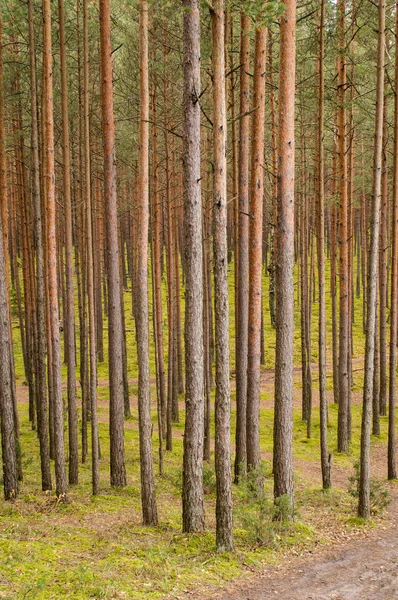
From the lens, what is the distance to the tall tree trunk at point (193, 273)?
8.94 metres

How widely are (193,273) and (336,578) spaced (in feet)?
16.6

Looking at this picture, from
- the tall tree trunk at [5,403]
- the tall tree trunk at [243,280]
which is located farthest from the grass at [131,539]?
the tall tree trunk at [243,280]

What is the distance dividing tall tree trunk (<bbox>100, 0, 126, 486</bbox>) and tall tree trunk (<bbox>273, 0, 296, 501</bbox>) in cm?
409

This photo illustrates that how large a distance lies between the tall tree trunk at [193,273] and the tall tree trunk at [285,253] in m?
1.77

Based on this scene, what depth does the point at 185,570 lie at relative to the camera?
8484mm

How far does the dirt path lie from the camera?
26.7 ft

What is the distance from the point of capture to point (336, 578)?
8.82 meters

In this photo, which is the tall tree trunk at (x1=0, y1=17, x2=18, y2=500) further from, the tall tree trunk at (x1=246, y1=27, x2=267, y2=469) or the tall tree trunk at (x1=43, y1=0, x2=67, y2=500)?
the tall tree trunk at (x1=246, y1=27, x2=267, y2=469)

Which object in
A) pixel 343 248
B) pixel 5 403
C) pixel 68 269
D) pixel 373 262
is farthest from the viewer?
pixel 343 248

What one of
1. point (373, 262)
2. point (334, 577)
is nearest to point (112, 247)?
point (373, 262)

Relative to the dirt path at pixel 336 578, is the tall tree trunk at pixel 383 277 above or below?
above

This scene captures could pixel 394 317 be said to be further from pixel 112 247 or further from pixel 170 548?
pixel 170 548

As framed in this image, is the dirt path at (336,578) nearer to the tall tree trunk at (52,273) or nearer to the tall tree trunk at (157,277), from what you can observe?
the tall tree trunk at (52,273)

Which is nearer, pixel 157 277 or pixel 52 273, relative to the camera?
pixel 52 273
